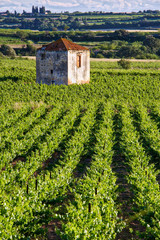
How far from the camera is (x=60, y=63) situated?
34.5 m

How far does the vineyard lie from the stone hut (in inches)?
291

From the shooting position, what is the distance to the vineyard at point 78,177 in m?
8.24

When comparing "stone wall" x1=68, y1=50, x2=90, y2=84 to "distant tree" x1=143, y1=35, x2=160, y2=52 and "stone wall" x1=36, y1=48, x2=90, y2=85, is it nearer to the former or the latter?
"stone wall" x1=36, y1=48, x2=90, y2=85

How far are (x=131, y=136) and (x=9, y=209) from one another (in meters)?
8.57

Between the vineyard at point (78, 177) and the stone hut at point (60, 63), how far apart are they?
7.39 m

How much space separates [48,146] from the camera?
14.7 metres

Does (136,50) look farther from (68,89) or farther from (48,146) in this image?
(48,146)

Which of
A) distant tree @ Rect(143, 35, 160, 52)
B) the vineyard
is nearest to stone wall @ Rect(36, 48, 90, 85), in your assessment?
the vineyard

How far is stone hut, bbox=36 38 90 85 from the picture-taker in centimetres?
3438

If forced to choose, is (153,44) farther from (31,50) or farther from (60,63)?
(60,63)

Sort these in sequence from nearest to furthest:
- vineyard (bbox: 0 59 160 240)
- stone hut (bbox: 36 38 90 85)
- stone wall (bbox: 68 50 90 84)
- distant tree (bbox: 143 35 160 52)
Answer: vineyard (bbox: 0 59 160 240) < stone hut (bbox: 36 38 90 85) < stone wall (bbox: 68 50 90 84) < distant tree (bbox: 143 35 160 52)

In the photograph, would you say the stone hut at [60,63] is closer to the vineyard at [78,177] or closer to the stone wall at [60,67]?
the stone wall at [60,67]

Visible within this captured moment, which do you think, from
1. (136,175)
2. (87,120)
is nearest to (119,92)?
(87,120)

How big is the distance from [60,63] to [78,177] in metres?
23.3
